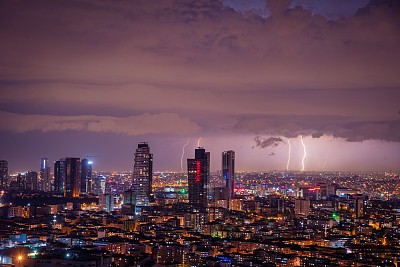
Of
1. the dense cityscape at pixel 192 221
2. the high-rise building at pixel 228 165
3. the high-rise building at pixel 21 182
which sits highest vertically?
the high-rise building at pixel 228 165

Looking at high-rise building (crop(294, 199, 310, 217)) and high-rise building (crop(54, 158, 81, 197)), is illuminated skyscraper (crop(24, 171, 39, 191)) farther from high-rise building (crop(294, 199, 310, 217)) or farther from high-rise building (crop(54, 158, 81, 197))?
high-rise building (crop(294, 199, 310, 217))

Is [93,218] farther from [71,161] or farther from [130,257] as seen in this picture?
[71,161]

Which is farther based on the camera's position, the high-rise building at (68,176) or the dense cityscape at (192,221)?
the high-rise building at (68,176)

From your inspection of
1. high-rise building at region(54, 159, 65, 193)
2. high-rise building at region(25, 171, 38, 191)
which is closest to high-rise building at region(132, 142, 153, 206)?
high-rise building at region(54, 159, 65, 193)

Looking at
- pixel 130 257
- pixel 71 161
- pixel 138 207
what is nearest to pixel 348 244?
pixel 130 257

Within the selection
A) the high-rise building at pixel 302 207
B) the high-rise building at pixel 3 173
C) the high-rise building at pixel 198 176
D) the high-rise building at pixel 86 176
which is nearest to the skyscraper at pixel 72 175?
the high-rise building at pixel 86 176

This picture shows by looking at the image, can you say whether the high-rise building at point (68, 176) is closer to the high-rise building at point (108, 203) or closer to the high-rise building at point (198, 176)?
the high-rise building at point (108, 203)

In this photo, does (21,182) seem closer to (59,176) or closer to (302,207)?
(59,176)
